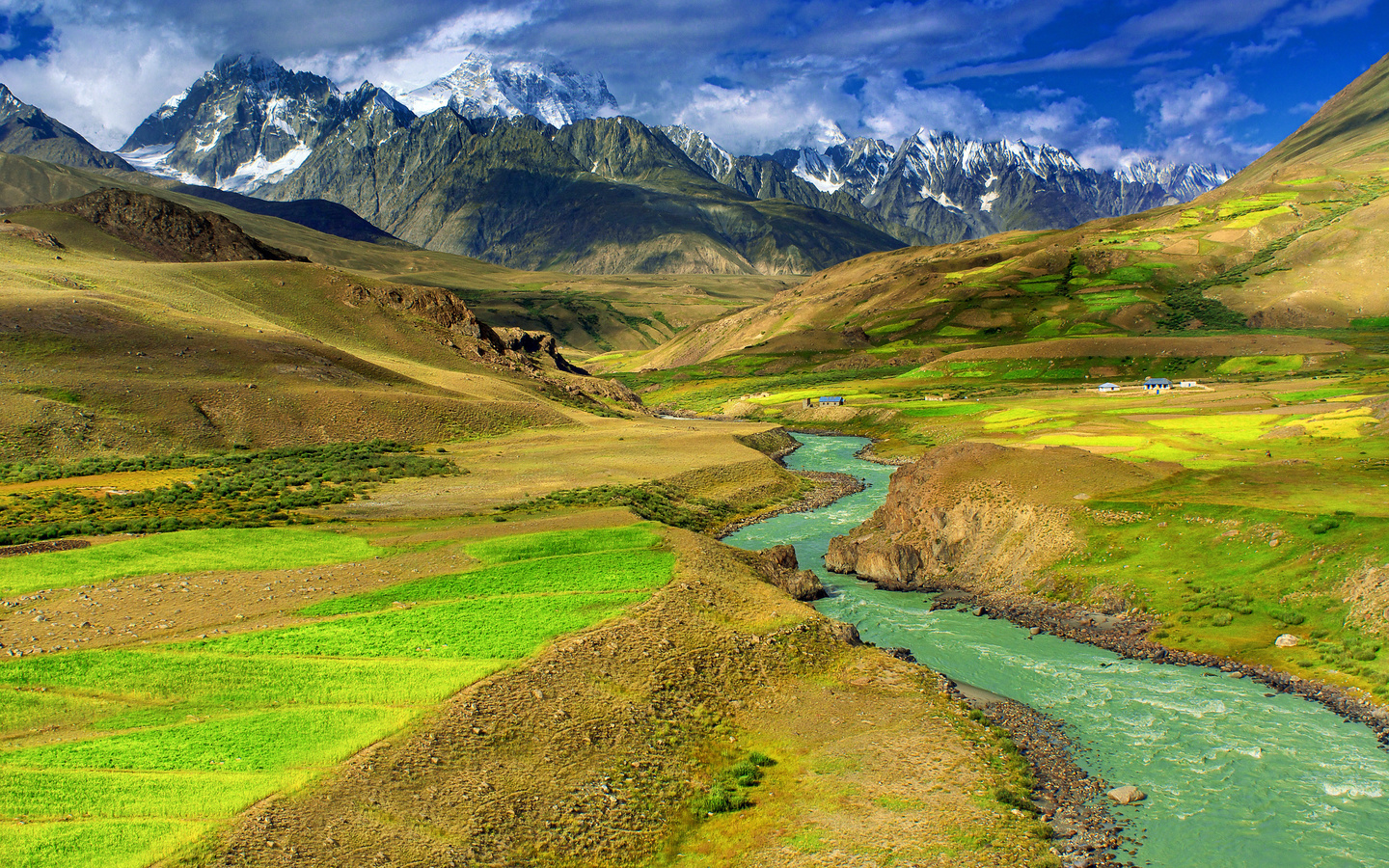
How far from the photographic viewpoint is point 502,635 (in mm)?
29703

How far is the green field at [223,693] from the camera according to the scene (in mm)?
17281

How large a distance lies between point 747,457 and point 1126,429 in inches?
1328

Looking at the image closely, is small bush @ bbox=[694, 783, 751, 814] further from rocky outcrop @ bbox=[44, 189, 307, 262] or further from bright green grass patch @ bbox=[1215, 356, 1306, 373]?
rocky outcrop @ bbox=[44, 189, 307, 262]

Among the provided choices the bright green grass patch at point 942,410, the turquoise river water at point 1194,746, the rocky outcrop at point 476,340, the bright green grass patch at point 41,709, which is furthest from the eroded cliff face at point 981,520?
the rocky outcrop at point 476,340

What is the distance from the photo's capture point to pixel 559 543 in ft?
139

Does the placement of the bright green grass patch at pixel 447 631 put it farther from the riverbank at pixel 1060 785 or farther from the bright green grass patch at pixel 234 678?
the riverbank at pixel 1060 785

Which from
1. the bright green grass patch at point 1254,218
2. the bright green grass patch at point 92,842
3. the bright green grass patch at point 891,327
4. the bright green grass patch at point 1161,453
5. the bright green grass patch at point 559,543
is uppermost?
the bright green grass patch at point 1254,218

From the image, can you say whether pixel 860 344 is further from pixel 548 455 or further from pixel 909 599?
pixel 909 599

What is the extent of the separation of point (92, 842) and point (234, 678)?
821 centimetres

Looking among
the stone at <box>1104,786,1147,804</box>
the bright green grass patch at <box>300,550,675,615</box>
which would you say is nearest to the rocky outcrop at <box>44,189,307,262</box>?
the bright green grass patch at <box>300,550,675,615</box>

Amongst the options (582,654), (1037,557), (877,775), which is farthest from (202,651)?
(1037,557)

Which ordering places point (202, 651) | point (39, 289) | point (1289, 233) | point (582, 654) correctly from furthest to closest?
point (1289, 233), point (39, 289), point (582, 654), point (202, 651)

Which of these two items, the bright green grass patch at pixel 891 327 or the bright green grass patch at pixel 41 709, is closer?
the bright green grass patch at pixel 41 709

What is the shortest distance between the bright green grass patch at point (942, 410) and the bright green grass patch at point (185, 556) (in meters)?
77.8
